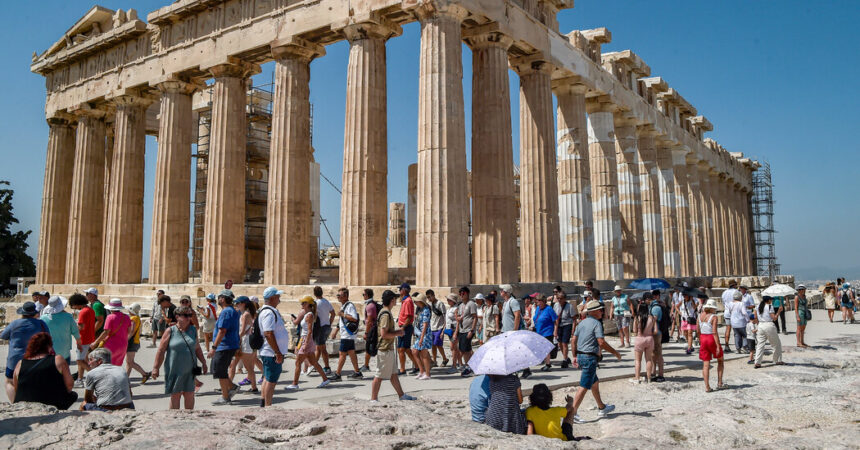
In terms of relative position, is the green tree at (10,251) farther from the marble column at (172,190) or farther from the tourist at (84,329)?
the tourist at (84,329)

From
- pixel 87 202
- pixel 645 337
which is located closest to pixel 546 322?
pixel 645 337

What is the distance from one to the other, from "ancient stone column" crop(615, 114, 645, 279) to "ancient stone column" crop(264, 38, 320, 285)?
15.2m

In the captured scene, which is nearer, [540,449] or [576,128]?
[540,449]

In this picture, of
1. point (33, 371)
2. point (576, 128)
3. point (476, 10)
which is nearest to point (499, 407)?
point (33, 371)

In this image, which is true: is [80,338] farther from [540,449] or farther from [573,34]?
[573,34]

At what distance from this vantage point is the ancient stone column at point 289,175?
64.1 feet

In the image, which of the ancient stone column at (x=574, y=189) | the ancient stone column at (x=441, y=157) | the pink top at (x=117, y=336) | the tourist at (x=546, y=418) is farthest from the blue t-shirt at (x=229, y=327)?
the ancient stone column at (x=574, y=189)

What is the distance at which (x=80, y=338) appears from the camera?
975 cm

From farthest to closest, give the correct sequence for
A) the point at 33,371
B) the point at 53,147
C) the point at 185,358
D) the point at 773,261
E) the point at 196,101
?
the point at 773,261, the point at 196,101, the point at 53,147, the point at 185,358, the point at 33,371

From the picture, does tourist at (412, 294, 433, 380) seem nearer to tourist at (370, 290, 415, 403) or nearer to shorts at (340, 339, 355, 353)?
shorts at (340, 339, 355, 353)

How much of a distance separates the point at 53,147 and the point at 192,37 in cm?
1183

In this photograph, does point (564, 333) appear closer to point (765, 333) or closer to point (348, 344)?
point (765, 333)

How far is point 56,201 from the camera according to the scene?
28.9 m

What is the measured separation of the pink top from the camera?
9.44 metres
